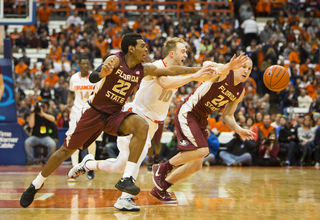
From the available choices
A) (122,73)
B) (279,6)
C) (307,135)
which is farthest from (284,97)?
(122,73)

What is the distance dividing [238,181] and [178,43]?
3278 mm

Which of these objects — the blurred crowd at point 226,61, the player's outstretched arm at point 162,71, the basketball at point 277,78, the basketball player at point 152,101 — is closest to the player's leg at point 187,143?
the basketball player at point 152,101

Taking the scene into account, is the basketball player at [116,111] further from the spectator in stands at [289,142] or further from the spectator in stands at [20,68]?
the spectator in stands at [20,68]

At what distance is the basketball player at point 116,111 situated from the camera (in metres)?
4.49

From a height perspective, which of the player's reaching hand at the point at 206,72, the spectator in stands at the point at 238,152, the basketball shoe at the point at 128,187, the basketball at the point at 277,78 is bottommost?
the spectator in stands at the point at 238,152

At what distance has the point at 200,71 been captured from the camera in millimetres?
4582

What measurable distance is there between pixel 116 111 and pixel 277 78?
8.57 ft

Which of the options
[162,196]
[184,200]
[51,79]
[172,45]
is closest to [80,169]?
[162,196]

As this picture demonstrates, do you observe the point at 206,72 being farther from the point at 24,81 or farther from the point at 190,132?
the point at 24,81

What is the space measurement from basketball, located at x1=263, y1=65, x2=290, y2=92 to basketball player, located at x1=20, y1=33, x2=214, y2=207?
1.62 metres

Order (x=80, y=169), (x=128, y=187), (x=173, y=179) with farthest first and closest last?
1. (x=80, y=169)
2. (x=173, y=179)
3. (x=128, y=187)

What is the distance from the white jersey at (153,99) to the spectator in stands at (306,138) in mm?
7765

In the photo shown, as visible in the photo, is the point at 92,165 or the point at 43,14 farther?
the point at 43,14

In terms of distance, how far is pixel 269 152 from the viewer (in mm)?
11352
